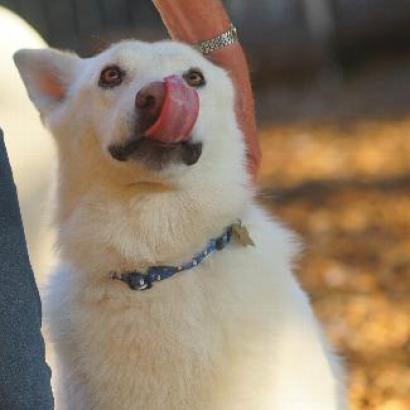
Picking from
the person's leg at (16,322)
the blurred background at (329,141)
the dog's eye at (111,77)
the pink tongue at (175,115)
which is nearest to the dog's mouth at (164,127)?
the pink tongue at (175,115)

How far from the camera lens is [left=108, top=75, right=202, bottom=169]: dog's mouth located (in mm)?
1261

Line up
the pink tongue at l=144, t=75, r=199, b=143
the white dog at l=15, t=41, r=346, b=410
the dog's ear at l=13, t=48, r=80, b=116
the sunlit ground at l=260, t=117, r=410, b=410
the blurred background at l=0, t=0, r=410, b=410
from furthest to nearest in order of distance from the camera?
1. the sunlit ground at l=260, t=117, r=410, b=410
2. the blurred background at l=0, t=0, r=410, b=410
3. the dog's ear at l=13, t=48, r=80, b=116
4. the white dog at l=15, t=41, r=346, b=410
5. the pink tongue at l=144, t=75, r=199, b=143

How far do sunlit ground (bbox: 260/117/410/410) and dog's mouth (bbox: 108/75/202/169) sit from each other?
43 cm

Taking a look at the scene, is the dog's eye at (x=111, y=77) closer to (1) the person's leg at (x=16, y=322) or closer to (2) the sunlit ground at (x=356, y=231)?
(1) the person's leg at (x=16, y=322)

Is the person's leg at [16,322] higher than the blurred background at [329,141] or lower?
higher

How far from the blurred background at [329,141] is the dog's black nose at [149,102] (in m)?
0.45

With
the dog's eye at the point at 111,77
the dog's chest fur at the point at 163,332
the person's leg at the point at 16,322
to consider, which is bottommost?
the dog's chest fur at the point at 163,332

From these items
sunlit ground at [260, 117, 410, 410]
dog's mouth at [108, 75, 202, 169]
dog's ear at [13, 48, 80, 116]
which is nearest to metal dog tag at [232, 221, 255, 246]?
dog's mouth at [108, 75, 202, 169]

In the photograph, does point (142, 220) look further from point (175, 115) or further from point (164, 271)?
point (175, 115)

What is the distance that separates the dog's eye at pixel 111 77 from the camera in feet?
4.62

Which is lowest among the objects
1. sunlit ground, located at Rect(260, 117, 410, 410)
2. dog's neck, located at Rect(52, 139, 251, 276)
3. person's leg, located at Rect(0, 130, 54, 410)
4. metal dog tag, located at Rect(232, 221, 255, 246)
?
sunlit ground, located at Rect(260, 117, 410, 410)

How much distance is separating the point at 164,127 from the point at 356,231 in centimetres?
178

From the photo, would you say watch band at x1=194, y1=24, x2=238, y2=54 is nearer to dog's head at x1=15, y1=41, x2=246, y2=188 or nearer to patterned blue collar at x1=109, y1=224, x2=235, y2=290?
dog's head at x1=15, y1=41, x2=246, y2=188

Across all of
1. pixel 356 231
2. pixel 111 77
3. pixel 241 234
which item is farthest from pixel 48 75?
pixel 356 231
